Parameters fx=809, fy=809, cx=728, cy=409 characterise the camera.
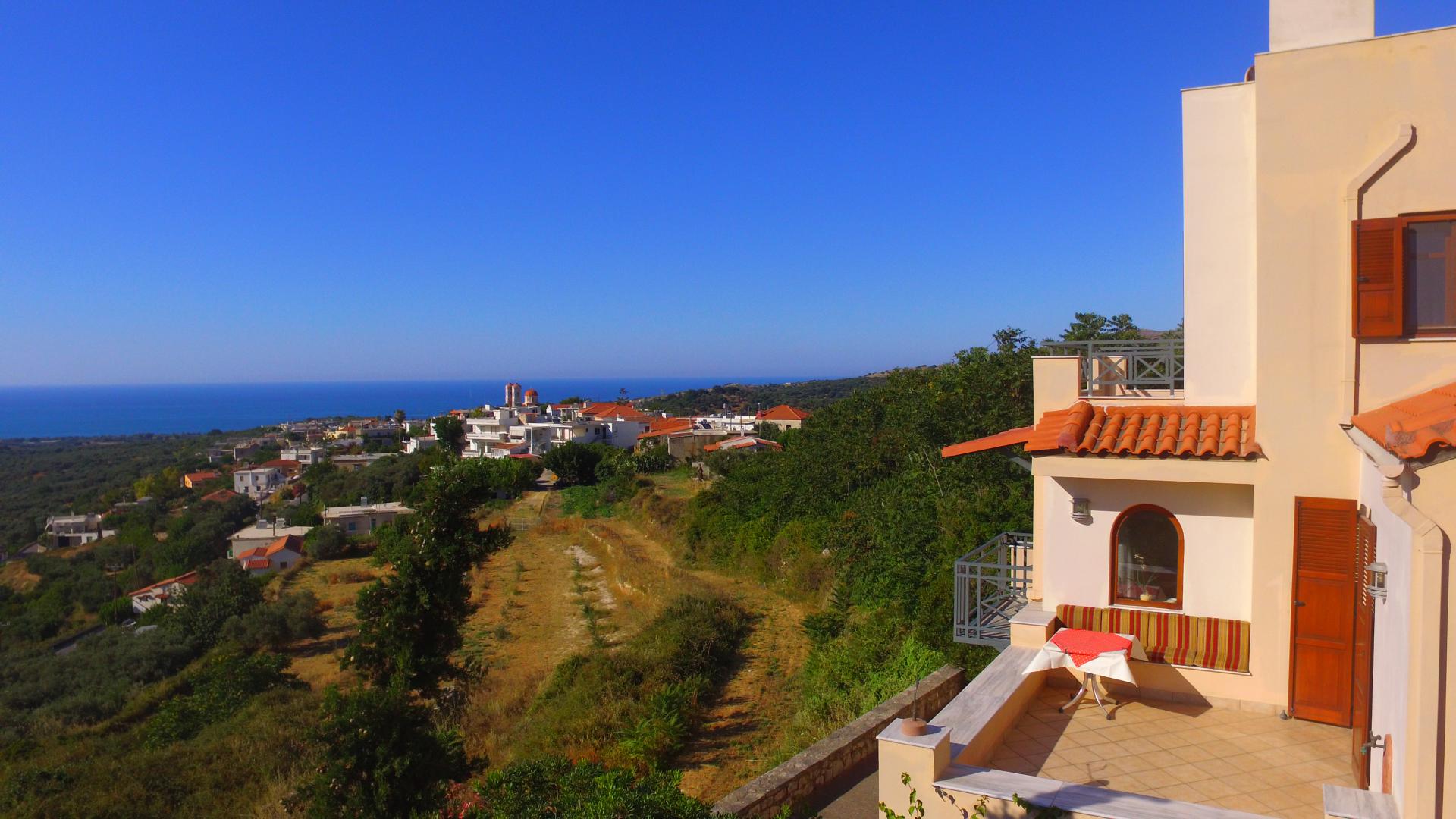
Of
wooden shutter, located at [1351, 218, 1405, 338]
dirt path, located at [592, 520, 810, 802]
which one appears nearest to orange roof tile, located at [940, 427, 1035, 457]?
wooden shutter, located at [1351, 218, 1405, 338]

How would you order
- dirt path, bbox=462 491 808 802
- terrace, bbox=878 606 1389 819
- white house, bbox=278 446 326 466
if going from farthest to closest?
white house, bbox=278 446 326 466, dirt path, bbox=462 491 808 802, terrace, bbox=878 606 1389 819

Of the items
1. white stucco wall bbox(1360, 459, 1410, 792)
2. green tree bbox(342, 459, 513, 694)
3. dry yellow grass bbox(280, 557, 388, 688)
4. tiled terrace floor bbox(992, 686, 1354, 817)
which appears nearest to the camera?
white stucco wall bbox(1360, 459, 1410, 792)

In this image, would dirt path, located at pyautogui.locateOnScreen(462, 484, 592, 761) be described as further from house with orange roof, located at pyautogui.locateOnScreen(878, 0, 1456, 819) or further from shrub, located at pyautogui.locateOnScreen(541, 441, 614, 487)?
shrub, located at pyautogui.locateOnScreen(541, 441, 614, 487)

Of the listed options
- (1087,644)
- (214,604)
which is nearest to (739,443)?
(214,604)

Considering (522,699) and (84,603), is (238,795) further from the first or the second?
(84,603)

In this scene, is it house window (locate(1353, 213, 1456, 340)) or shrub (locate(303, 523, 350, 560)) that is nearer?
house window (locate(1353, 213, 1456, 340))

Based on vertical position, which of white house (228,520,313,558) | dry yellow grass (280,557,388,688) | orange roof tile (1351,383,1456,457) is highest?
orange roof tile (1351,383,1456,457)

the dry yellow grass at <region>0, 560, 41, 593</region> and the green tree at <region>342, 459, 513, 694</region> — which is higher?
the green tree at <region>342, 459, 513, 694</region>
